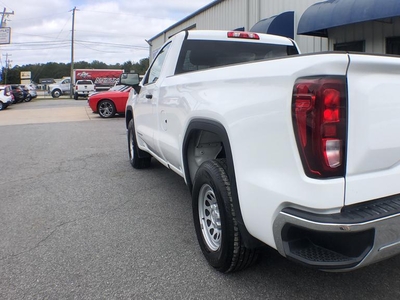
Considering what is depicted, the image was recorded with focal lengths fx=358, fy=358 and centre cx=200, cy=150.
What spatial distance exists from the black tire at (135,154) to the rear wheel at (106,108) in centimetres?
1030

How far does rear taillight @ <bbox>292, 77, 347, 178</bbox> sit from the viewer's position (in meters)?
1.77

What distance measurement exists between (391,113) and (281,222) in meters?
0.81

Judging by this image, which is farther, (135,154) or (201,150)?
(135,154)

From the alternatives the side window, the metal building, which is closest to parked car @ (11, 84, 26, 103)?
the metal building

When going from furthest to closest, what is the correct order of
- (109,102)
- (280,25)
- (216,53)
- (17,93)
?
(17,93)
(109,102)
(280,25)
(216,53)

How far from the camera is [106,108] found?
16.3 m

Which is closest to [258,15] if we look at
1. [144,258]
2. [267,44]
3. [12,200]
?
[267,44]

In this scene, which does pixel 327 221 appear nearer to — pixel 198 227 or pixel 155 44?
pixel 198 227

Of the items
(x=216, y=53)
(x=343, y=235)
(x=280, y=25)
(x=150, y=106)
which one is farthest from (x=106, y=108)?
(x=343, y=235)

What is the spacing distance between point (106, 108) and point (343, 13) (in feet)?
37.0

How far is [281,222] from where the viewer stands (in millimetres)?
1932

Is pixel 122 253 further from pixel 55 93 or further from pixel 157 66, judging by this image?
pixel 55 93

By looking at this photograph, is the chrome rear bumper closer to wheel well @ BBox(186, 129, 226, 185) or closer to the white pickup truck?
the white pickup truck

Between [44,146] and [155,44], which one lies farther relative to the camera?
[155,44]
